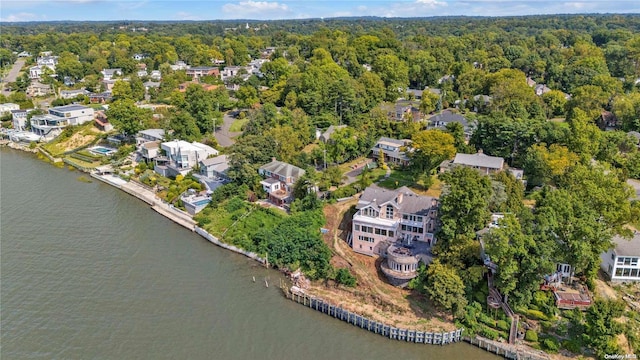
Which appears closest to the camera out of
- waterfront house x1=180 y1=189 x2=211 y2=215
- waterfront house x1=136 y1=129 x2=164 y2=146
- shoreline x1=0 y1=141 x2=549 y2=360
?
shoreline x1=0 y1=141 x2=549 y2=360

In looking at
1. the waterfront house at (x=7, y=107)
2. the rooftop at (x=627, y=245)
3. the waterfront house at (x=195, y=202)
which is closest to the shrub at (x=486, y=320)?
the rooftop at (x=627, y=245)

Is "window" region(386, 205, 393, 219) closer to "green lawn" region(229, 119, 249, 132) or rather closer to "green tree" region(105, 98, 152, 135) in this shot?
"green lawn" region(229, 119, 249, 132)

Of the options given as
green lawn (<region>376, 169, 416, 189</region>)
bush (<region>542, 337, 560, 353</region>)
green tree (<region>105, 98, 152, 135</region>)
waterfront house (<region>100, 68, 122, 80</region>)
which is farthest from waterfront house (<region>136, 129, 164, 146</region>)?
bush (<region>542, 337, 560, 353</region>)

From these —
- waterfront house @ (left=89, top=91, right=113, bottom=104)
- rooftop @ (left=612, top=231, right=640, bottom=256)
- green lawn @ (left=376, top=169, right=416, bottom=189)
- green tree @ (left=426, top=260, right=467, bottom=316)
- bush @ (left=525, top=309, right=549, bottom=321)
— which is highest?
waterfront house @ (left=89, top=91, right=113, bottom=104)

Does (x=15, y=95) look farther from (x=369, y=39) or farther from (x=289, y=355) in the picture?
(x=289, y=355)

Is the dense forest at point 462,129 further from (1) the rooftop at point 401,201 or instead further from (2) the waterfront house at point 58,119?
(2) the waterfront house at point 58,119
